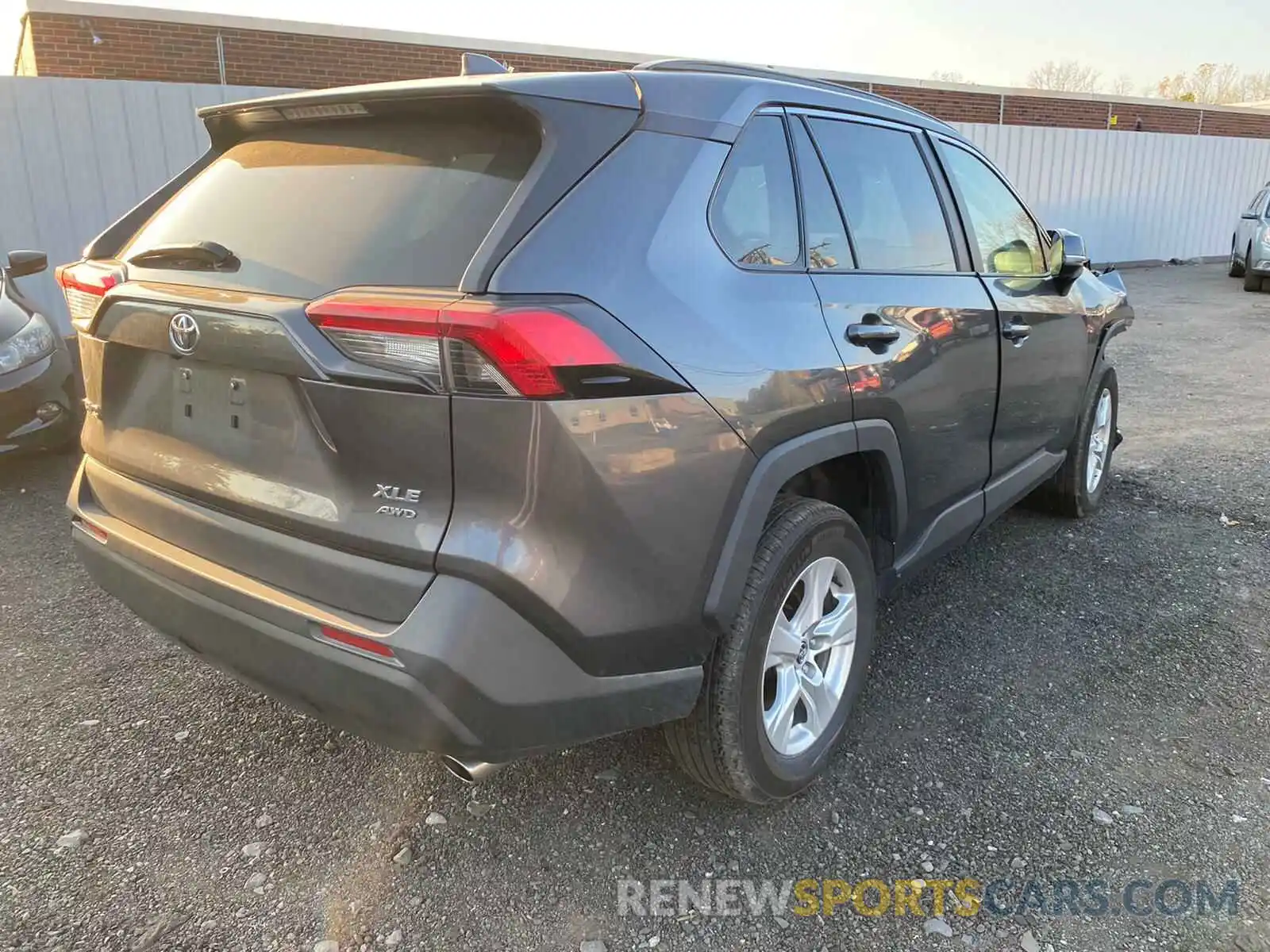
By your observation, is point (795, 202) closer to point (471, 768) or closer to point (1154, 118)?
point (471, 768)

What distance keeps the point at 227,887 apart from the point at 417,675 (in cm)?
96

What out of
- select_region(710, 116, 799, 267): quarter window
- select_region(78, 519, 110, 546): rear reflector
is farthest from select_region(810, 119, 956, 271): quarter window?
select_region(78, 519, 110, 546): rear reflector

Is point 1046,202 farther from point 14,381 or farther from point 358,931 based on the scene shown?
point 358,931

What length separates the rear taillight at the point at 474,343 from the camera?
5.65 ft

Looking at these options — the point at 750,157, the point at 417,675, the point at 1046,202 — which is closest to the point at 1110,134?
the point at 1046,202

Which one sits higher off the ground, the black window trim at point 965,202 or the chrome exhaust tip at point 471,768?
the black window trim at point 965,202

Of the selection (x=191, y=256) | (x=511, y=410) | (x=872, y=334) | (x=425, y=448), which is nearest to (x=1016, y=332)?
(x=872, y=334)

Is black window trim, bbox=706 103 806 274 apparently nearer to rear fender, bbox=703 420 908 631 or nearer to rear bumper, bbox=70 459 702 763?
rear fender, bbox=703 420 908 631

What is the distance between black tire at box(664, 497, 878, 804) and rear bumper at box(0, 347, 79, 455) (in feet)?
14.4

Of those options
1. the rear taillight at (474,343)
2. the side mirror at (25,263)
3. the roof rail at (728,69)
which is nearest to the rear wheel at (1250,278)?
the roof rail at (728,69)

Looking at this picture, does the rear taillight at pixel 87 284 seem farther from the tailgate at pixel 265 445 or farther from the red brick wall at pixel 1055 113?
the red brick wall at pixel 1055 113

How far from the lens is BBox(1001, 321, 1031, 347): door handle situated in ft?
11.0

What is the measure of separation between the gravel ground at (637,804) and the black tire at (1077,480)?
0.85m

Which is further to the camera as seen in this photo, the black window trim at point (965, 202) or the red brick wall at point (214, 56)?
the red brick wall at point (214, 56)
